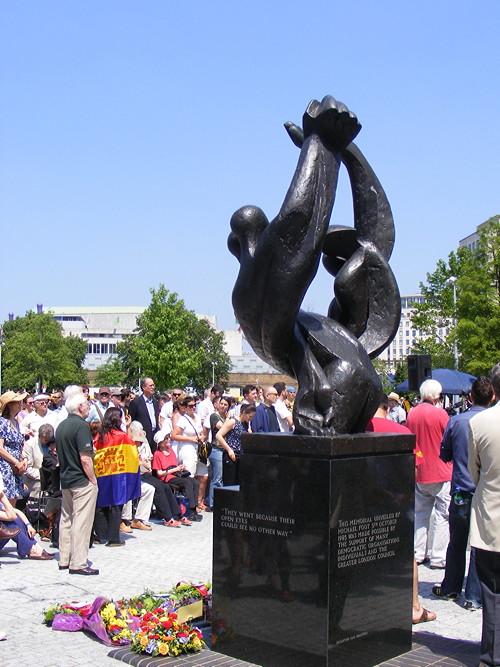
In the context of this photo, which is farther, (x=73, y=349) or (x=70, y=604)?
(x=73, y=349)

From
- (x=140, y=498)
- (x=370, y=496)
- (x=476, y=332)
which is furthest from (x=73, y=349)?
(x=370, y=496)

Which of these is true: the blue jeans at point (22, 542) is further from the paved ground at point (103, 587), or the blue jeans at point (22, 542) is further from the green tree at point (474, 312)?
the green tree at point (474, 312)

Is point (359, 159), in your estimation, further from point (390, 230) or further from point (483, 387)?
point (483, 387)

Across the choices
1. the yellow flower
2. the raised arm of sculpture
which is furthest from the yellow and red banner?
the raised arm of sculpture

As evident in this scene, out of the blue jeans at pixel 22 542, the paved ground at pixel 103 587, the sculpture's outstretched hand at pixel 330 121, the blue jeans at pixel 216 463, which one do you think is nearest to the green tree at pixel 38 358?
the blue jeans at pixel 216 463

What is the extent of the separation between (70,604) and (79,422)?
8.47 ft

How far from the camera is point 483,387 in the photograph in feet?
23.6

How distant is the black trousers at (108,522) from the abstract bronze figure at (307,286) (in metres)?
4.95

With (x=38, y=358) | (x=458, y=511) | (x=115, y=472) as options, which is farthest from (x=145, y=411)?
(x=38, y=358)

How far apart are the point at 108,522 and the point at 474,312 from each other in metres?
29.9

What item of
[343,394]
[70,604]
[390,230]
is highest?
[390,230]

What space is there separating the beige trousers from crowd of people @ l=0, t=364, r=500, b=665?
1 cm

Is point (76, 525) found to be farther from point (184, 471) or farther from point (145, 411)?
point (145, 411)

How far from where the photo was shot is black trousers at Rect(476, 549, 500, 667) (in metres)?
5.12
